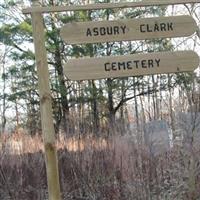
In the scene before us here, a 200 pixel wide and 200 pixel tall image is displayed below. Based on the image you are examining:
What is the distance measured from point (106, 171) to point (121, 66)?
303 centimetres

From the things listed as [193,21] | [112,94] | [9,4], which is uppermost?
[9,4]

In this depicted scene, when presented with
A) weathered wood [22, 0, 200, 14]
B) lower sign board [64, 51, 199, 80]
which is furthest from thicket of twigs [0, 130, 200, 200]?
weathered wood [22, 0, 200, 14]

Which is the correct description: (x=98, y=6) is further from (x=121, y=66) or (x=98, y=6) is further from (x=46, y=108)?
(x=46, y=108)

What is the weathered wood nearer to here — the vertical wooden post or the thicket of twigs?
the vertical wooden post

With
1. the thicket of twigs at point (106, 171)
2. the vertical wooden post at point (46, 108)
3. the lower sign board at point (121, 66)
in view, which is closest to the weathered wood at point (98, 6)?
the vertical wooden post at point (46, 108)

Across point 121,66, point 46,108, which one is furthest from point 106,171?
point 121,66

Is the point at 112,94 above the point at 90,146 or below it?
above

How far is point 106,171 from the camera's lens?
6.92 meters

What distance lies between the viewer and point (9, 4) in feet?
64.5

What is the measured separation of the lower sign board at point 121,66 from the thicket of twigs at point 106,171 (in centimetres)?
229

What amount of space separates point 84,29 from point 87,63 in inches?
12.1

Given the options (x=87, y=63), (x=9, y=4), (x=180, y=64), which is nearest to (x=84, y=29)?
(x=87, y=63)

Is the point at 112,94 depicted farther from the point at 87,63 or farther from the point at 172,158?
the point at 87,63

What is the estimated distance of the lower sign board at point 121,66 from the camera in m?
4.18
